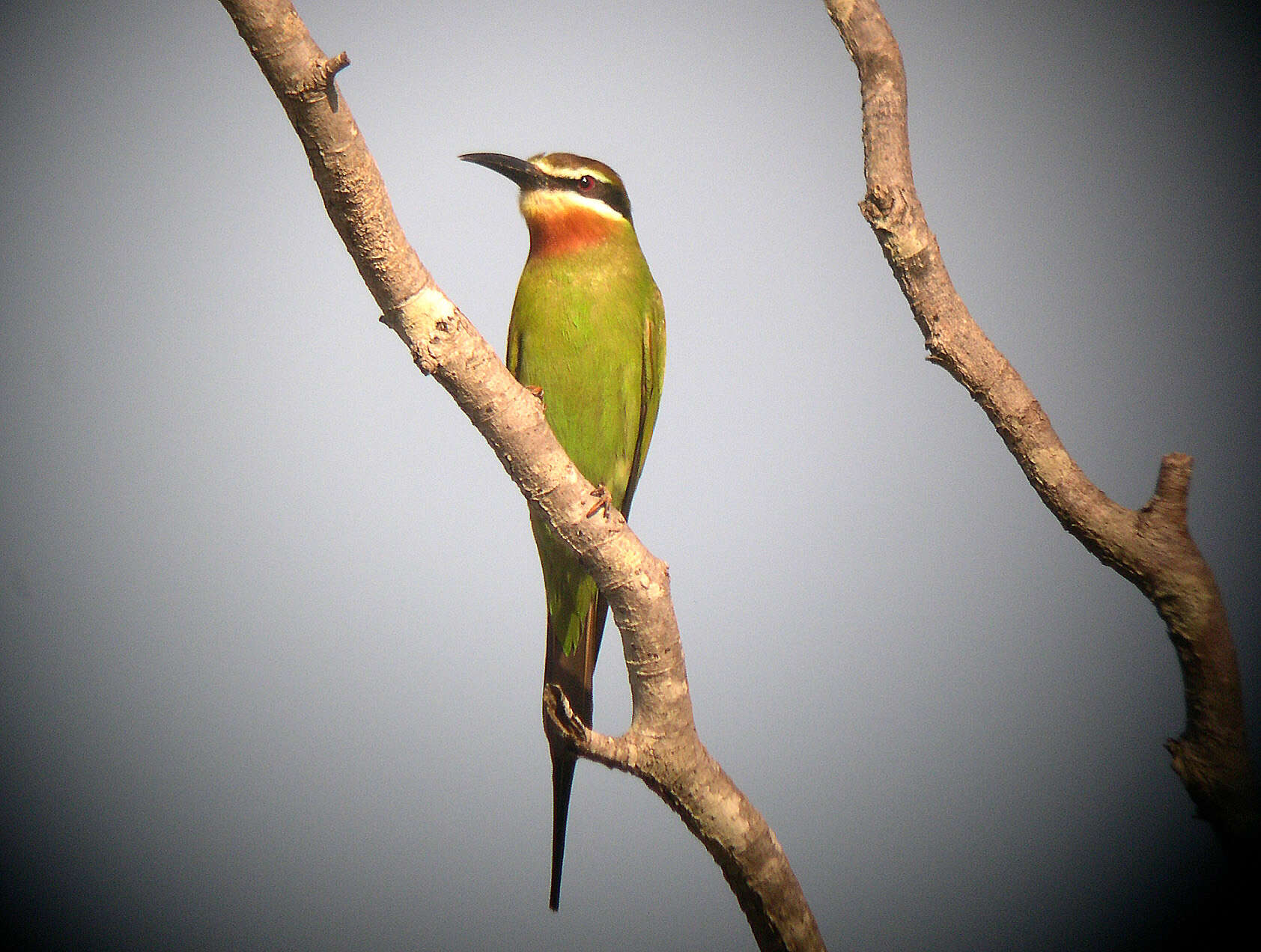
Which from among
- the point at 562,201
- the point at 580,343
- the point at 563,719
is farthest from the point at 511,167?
the point at 563,719

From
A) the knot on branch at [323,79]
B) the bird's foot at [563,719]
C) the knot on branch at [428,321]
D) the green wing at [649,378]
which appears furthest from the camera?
the green wing at [649,378]

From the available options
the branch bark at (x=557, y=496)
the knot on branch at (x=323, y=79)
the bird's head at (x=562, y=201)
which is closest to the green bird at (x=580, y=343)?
the bird's head at (x=562, y=201)

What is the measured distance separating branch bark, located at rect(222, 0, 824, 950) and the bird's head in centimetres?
66

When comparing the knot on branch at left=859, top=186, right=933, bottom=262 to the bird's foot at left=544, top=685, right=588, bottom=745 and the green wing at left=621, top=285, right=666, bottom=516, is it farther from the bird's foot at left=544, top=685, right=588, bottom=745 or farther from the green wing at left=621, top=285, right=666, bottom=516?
the bird's foot at left=544, top=685, right=588, bottom=745

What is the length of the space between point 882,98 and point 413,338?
0.89m

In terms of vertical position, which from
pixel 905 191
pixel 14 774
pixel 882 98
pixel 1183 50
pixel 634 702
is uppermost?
pixel 1183 50

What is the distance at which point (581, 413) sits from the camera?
177cm

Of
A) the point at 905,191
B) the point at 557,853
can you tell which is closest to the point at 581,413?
the point at 905,191

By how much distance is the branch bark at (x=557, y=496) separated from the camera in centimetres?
104

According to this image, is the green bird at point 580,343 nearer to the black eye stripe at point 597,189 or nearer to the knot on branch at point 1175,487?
the black eye stripe at point 597,189

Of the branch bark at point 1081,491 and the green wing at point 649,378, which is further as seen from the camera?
the green wing at point 649,378

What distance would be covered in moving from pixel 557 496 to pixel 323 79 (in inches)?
25.5

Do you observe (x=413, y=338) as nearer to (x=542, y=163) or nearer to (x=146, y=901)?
(x=542, y=163)

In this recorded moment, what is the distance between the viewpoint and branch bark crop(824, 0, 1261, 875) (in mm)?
1227
